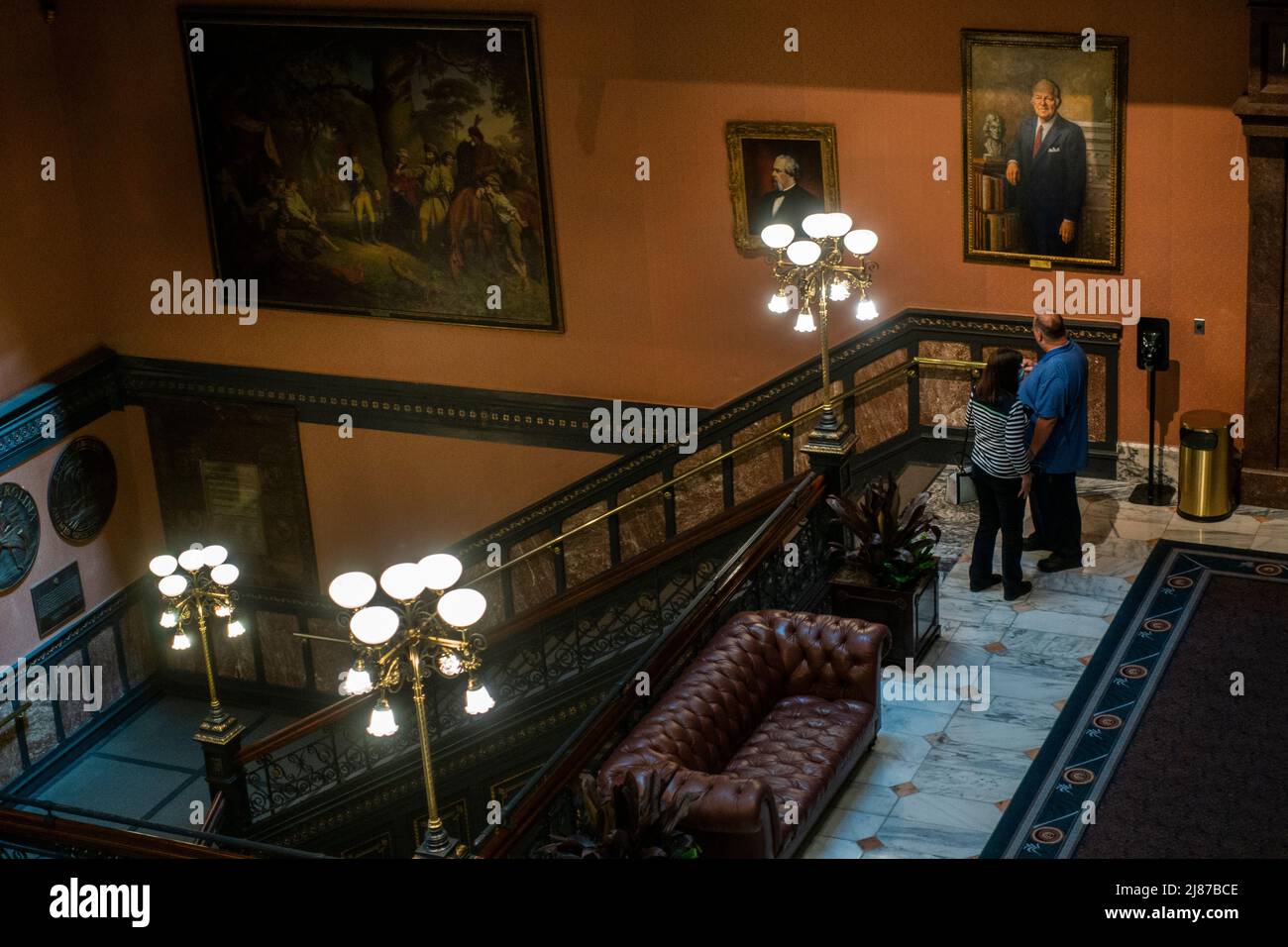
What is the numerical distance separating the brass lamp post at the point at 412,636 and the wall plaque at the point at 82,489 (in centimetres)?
796

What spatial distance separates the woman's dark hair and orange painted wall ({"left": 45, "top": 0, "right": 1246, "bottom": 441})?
2.07 metres

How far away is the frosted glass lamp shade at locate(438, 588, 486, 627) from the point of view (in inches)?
286

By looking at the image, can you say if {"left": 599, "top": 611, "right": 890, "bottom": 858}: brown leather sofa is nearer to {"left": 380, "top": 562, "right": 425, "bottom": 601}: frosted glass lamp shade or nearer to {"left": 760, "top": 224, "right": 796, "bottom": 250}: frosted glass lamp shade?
{"left": 380, "top": 562, "right": 425, "bottom": 601}: frosted glass lamp shade

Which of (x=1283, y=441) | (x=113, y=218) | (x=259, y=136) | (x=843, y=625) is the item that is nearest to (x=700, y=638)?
(x=843, y=625)

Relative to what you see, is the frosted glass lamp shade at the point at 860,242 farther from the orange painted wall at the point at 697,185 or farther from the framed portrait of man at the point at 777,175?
the framed portrait of man at the point at 777,175

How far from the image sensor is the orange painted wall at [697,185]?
1060 cm

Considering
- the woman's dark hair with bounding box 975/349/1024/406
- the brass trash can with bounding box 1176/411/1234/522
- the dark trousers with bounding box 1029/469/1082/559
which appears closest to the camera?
the woman's dark hair with bounding box 975/349/1024/406

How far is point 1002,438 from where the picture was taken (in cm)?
940

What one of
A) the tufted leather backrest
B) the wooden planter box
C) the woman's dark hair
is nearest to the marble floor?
the wooden planter box

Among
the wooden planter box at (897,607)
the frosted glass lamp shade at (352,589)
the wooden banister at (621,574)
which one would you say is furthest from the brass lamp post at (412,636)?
the wooden banister at (621,574)

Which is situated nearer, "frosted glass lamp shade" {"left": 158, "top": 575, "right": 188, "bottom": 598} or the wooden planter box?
the wooden planter box

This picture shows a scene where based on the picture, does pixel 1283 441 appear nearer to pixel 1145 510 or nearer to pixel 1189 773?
pixel 1145 510

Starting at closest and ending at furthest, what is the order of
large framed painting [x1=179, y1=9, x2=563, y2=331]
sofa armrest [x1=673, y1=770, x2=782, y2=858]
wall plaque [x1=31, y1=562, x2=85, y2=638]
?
sofa armrest [x1=673, y1=770, x2=782, y2=858]
large framed painting [x1=179, y1=9, x2=563, y2=331]
wall plaque [x1=31, y1=562, x2=85, y2=638]

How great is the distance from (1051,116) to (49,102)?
835 centimetres
